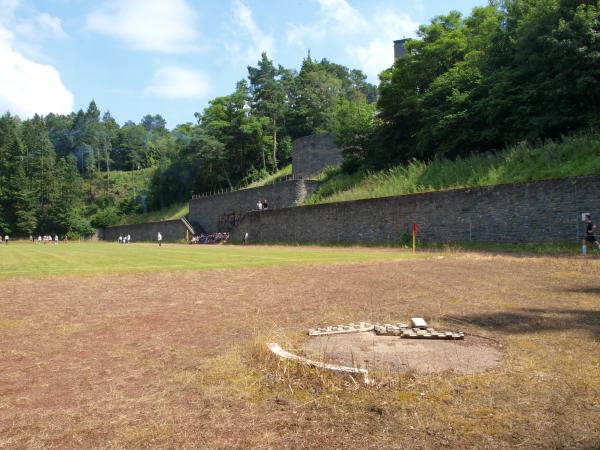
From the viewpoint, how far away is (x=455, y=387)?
4.83 m

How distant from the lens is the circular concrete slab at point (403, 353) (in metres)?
5.50

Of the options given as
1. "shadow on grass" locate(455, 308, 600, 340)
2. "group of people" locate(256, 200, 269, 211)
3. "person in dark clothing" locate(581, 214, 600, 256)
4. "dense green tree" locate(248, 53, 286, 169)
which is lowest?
"shadow on grass" locate(455, 308, 600, 340)

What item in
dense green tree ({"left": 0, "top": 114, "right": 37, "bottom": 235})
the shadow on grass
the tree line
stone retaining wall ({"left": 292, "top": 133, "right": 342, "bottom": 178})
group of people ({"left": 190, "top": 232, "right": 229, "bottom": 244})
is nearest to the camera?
the shadow on grass

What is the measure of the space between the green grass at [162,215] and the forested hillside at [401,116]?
214cm

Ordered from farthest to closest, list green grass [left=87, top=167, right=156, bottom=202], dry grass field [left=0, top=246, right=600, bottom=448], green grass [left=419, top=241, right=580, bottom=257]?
green grass [left=87, top=167, right=156, bottom=202] < green grass [left=419, top=241, right=580, bottom=257] < dry grass field [left=0, top=246, right=600, bottom=448]

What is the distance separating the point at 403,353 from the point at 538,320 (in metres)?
3.21

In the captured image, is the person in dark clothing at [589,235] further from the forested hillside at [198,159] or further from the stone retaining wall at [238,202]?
the forested hillside at [198,159]

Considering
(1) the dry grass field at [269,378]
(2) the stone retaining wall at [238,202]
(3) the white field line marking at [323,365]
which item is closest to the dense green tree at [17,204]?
(2) the stone retaining wall at [238,202]

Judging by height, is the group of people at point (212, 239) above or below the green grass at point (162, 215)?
below

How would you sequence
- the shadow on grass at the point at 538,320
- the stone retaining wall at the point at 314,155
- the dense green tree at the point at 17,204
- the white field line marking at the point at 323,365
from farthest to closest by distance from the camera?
the dense green tree at the point at 17,204 → the stone retaining wall at the point at 314,155 → the shadow on grass at the point at 538,320 → the white field line marking at the point at 323,365

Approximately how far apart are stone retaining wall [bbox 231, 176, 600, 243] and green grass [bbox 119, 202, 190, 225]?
4428 cm

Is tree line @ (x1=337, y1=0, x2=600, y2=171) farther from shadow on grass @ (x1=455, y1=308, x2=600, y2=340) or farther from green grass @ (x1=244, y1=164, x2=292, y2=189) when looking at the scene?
shadow on grass @ (x1=455, y1=308, x2=600, y2=340)

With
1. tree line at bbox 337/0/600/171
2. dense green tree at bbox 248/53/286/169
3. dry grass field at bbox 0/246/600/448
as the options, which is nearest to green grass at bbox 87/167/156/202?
dense green tree at bbox 248/53/286/169

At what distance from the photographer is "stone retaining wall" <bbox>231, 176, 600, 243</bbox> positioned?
74.1ft
